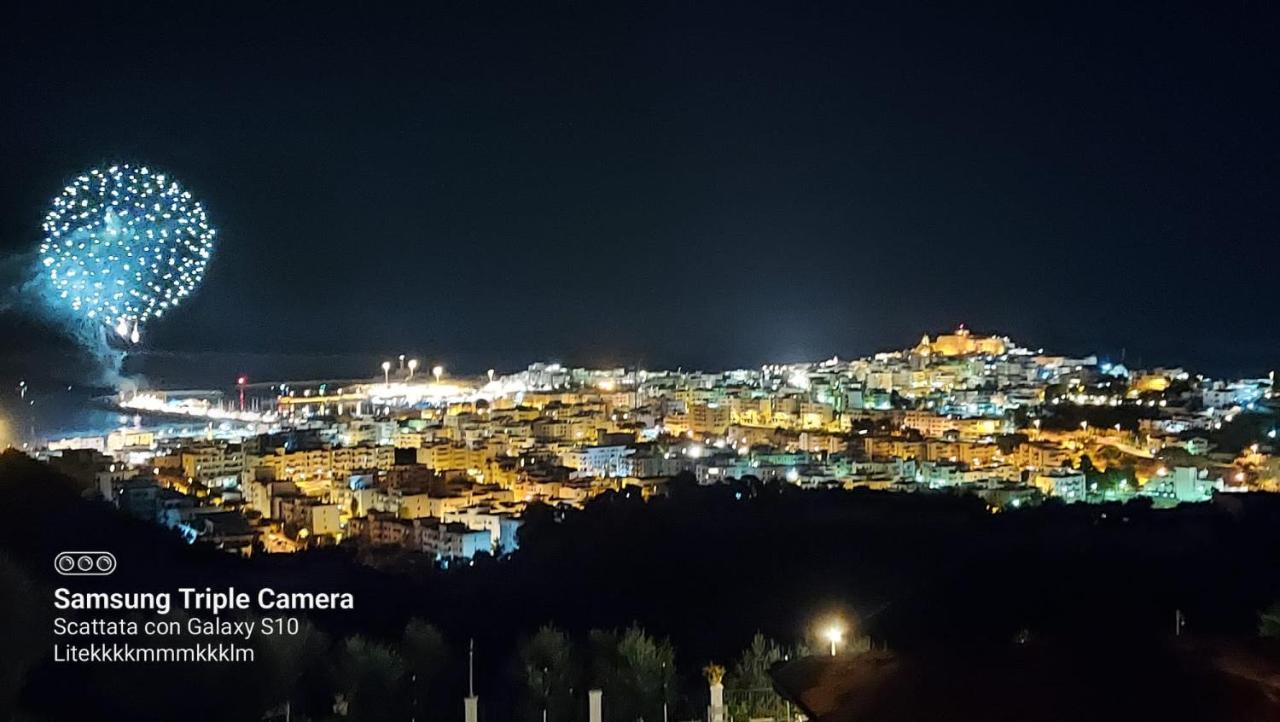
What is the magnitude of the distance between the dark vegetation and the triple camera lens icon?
83 millimetres

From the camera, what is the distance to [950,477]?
11.9 metres

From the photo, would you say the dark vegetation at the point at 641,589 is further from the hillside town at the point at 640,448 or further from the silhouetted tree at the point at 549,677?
the hillside town at the point at 640,448

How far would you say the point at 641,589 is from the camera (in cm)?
660

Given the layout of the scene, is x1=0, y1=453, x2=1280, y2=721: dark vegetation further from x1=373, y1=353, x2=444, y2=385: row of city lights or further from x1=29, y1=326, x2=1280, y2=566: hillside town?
x1=373, y1=353, x2=444, y2=385: row of city lights

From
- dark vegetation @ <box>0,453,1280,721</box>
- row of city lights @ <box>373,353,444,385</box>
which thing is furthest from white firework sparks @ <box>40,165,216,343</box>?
row of city lights @ <box>373,353,444,385</box>

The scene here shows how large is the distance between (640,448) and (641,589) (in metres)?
7.85

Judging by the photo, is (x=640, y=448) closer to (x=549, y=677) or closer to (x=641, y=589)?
(x=641, y=589)

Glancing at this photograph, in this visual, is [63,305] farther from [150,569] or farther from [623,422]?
[623,422]

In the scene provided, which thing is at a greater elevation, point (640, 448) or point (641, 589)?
point (640, 448)

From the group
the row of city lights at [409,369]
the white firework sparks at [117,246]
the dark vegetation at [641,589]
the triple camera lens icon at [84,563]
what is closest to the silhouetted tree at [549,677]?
the dark vegetation at [641,589]

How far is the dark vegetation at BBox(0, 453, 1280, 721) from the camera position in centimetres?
354

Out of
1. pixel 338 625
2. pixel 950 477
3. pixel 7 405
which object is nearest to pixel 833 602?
pixel 338 625

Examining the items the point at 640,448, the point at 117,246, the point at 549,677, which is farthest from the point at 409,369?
the point at 549,677

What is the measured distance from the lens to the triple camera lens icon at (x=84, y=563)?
176 inches
